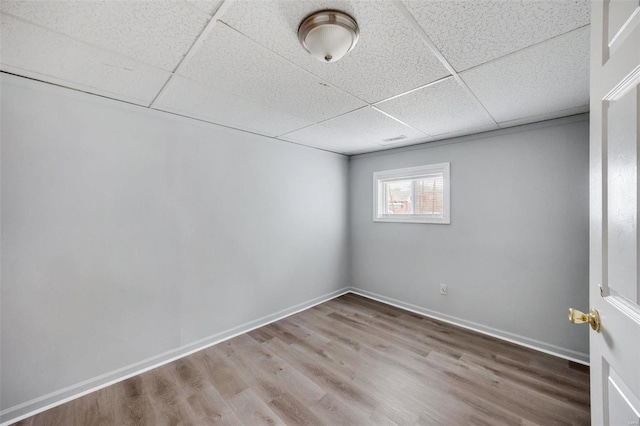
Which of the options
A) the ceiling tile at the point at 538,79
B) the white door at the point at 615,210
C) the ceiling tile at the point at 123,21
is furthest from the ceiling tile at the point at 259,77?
the white door at the point at 615,210

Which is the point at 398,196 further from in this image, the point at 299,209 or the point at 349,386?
the point at 349,386

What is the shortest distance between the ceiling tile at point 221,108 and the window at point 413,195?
66.2 inches

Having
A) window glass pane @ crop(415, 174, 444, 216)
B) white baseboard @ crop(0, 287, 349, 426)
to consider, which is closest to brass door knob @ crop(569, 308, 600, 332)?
window glass pane @ crop(415, 174, 444, 216)

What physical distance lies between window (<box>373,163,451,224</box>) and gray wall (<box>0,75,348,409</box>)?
1.56m

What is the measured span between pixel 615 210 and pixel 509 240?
233cm

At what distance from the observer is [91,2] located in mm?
1075

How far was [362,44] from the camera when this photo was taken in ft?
4.41

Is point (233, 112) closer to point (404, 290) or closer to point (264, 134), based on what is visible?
point (264, 134)

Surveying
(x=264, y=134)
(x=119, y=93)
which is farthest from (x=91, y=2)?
(x=264, y=134)

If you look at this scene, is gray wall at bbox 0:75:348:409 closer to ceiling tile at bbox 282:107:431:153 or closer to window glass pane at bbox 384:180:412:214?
ceiling tile at bbox 282:107:431:153

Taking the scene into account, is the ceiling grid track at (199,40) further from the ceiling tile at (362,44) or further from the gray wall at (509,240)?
the gray wall at (509,240)

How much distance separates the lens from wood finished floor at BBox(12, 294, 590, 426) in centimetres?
174

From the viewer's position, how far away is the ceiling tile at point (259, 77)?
Result: 1374mm

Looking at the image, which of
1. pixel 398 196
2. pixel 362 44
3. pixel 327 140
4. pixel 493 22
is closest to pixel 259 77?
pixel 362 44
